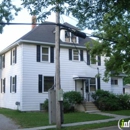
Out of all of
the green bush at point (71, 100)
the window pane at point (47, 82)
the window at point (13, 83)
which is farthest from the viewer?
the window at point (13, 83)

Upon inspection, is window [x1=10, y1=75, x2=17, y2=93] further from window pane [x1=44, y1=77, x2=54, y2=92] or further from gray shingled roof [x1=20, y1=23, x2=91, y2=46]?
gray shingled roof [x1=20, y1=23, x2=91, y2=46]

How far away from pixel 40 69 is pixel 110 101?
7075mm

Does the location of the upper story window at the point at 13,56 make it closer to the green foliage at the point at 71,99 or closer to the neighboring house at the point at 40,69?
the neighboring house at the point at 40,69

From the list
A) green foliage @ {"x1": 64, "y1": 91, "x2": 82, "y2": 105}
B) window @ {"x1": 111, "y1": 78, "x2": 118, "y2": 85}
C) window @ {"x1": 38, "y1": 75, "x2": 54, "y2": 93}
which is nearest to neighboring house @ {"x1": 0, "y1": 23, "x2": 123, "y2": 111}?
window @ {"x1": 38, "y1": 75, "x2": 54, "y2": 93}

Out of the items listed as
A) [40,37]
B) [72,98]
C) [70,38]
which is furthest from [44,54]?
[72,98]

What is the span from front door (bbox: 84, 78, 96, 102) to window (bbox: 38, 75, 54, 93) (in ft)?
12.8

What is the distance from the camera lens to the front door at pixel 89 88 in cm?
2447

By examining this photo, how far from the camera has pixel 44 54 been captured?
23094mm

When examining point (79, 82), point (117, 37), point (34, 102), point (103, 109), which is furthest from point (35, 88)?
point (117, 37)

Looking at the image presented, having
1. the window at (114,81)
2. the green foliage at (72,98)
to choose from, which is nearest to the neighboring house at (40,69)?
the window at (114,81)

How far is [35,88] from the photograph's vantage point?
2217 centimetres

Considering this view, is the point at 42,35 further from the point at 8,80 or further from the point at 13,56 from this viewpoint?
the point at 8,80

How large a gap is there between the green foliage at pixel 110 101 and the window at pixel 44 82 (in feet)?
14.5

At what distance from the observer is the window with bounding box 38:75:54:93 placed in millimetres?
22453
